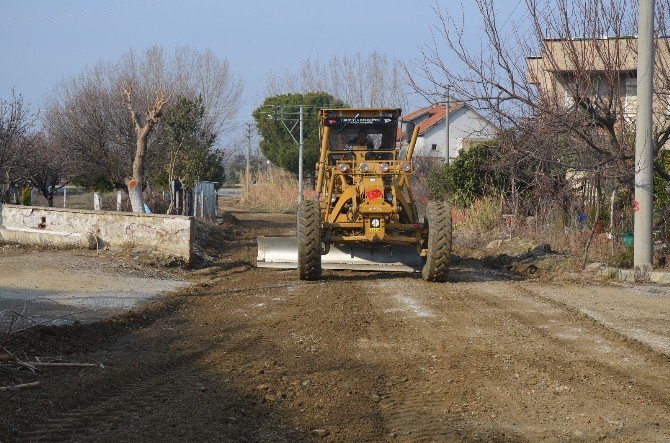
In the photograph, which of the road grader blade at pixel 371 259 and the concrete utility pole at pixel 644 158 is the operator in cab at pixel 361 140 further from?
the concrete utility pole at pixel 644 158

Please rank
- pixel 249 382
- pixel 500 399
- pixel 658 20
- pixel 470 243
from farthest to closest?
pixel 470 243
pixel 658 20
pixel 249 382
pixel 500 399

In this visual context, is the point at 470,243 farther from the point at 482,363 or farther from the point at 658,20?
the point at 482,363

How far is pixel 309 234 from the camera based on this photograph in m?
14.8

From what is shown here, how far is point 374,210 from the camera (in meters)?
14.9

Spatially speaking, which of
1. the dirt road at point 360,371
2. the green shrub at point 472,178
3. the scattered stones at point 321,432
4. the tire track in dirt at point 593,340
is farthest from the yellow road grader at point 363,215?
the green shrub at point 472,178

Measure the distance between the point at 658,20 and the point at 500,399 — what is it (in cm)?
1259

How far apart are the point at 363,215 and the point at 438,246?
1.41 metres

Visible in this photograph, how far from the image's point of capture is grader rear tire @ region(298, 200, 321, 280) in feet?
48.4

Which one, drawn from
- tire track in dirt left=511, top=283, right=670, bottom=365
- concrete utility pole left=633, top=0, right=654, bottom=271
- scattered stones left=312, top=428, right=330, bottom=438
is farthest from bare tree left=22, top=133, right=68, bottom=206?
scattered stones left=312, top=428, right=330, bottom=438

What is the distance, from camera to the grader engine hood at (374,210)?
1488 cm

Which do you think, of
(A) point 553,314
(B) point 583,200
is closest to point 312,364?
(A) point 553,314

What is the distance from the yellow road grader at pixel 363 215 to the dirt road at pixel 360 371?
170cm

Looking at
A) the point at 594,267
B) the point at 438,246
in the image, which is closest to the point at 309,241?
→ the point at 438,246

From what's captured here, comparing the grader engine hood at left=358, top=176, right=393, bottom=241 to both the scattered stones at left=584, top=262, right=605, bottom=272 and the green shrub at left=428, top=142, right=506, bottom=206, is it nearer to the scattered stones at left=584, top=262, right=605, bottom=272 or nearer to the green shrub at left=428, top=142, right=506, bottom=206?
the scattered stones at left=584, top=262, right=605, bottom=272
